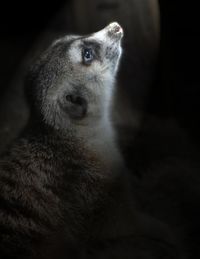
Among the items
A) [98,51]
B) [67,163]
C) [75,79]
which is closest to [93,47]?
[98,51]

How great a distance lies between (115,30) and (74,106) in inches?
Result: 11.9

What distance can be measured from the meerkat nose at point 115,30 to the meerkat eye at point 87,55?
12 centimetres

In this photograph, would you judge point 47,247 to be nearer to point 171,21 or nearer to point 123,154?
point 123,154

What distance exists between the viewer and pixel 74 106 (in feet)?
6.14

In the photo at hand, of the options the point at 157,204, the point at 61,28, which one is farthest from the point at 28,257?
the point at 61,28

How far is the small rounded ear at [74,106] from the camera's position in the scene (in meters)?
1.86

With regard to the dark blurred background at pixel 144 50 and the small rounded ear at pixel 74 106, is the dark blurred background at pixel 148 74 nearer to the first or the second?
the dark blurred background at pixel 144 50

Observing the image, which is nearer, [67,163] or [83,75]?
[67,163]

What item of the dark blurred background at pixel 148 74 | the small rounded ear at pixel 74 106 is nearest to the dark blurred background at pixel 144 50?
the dark blurred background at pixel 148 74

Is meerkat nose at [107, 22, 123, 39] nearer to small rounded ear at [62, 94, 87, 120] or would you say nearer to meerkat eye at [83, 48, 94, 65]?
meerkat eye at [83, 48, 94, 65]

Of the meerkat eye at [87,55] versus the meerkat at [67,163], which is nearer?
the meerkat at [67,163]

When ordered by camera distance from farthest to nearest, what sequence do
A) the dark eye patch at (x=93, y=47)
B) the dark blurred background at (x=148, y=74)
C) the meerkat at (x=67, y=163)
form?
the dark eye patch at (x=93, y=47), the dark blurred background at (x=148, y=74), the meerkat at (x=67, y=163)

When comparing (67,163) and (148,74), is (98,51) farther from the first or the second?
(67,163)

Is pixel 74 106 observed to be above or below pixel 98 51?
below
